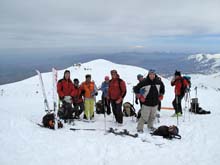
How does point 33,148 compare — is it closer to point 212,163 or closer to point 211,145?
point 212,163

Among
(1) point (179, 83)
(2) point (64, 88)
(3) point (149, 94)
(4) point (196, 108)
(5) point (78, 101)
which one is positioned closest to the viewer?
(3) point (149, 94)

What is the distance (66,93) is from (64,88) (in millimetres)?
234

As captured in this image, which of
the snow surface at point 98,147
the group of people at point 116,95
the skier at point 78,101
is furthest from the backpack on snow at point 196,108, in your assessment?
the skier at point 78,101

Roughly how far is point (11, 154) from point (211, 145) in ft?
19.5

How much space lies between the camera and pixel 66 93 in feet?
34.5

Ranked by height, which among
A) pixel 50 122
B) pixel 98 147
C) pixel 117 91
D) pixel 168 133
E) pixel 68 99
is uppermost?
pixel 117 91

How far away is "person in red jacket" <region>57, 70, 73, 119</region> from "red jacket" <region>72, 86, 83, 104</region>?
204 mm

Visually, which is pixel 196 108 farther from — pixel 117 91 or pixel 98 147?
pixel 98 147

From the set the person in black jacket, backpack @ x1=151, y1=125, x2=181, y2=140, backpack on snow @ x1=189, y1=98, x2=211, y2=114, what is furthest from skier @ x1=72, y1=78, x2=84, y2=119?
backpack on snow @ x1=189, y1=98, x2=211, y2=114

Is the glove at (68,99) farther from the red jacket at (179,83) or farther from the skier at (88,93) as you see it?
the red jacket at (179,83)

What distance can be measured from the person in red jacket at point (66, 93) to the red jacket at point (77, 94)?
204mm

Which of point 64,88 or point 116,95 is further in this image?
point 64,88

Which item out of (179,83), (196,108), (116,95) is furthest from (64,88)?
(196,108)

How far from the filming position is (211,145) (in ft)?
25.4
